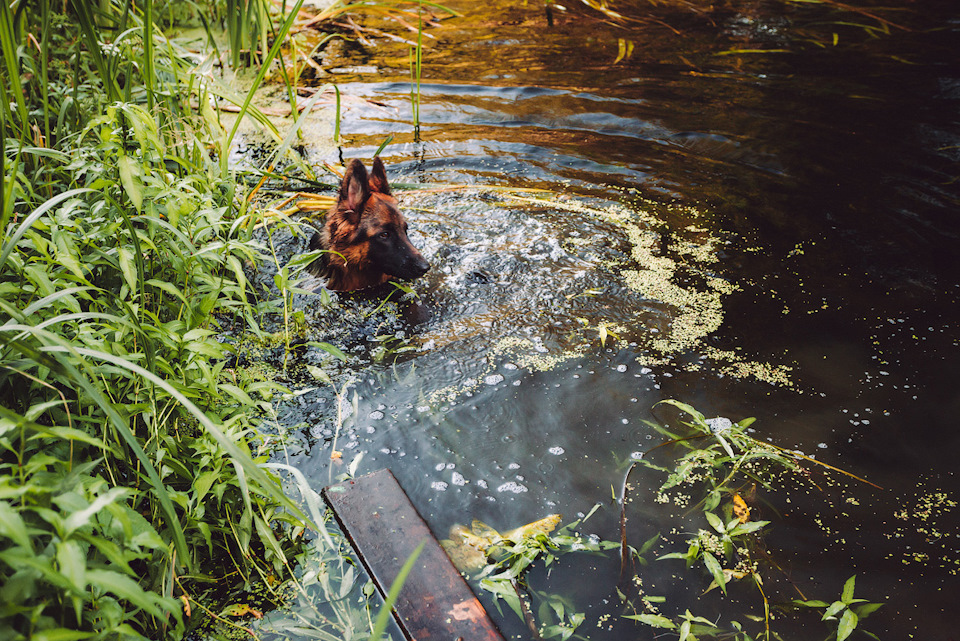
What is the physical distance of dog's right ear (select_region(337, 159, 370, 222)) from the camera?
3736mm

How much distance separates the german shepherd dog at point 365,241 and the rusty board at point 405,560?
71.6 inches

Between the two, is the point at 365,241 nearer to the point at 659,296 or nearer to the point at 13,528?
the point at 659,296

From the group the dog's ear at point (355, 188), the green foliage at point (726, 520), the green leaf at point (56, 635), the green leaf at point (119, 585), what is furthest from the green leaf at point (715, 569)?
the dog's ear at point (355, 188)

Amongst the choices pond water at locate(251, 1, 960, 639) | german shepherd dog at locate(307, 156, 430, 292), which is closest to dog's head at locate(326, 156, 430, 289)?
german shepherd dog at locate(307, 156, 430, 292)

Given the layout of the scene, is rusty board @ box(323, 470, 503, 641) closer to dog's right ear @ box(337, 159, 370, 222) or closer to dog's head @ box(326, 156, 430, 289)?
dog's head @ box(326, 156, 430, 289)

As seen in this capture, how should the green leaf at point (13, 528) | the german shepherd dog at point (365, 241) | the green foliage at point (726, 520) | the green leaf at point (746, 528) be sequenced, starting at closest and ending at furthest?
the green leaf at point (13, 528) < the green foliage at point (726, 520) < the green leaf at point (746, 528) < the german shepherd dog at point (365, 241)

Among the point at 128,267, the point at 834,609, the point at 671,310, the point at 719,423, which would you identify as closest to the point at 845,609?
the point at 834,609

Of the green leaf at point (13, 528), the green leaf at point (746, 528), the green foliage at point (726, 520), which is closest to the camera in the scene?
the green leaf at point (13, 528)

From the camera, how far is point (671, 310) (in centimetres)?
354

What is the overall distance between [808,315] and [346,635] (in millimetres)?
2900

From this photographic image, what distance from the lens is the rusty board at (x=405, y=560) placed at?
5.99 feet

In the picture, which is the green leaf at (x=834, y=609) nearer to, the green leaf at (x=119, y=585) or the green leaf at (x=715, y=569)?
the green leaf at (x=715, y=569)

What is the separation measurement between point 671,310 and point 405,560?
2.20 m

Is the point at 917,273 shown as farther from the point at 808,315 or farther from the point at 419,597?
the point at 419,597
